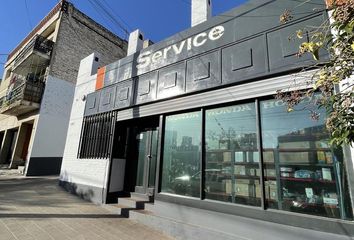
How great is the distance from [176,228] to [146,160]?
2.55m

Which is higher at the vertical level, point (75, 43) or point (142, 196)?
point (75, 43)

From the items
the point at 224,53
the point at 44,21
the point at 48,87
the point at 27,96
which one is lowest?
the point at 224,53

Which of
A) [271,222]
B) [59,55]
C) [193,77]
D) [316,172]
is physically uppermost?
[59,55]

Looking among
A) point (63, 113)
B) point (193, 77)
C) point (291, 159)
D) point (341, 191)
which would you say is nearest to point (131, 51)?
point (193, 77)

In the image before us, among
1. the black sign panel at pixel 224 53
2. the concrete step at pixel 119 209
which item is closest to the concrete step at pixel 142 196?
the concrete step at pixel 119 209

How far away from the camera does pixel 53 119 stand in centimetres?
1448

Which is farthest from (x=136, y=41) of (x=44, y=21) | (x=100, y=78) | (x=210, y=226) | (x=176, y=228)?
(x=44, y=21)

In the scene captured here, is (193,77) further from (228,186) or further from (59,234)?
(59,234)

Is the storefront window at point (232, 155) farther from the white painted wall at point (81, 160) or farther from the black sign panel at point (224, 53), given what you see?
the white painted wall at point (81, 160)

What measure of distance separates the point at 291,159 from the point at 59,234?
14.9 ft

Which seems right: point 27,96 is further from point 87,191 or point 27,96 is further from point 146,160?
point 146,160

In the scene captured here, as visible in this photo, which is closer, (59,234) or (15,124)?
(59,234)

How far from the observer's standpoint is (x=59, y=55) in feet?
49.8

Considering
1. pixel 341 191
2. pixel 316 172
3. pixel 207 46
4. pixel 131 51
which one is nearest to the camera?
pixel 341 191
